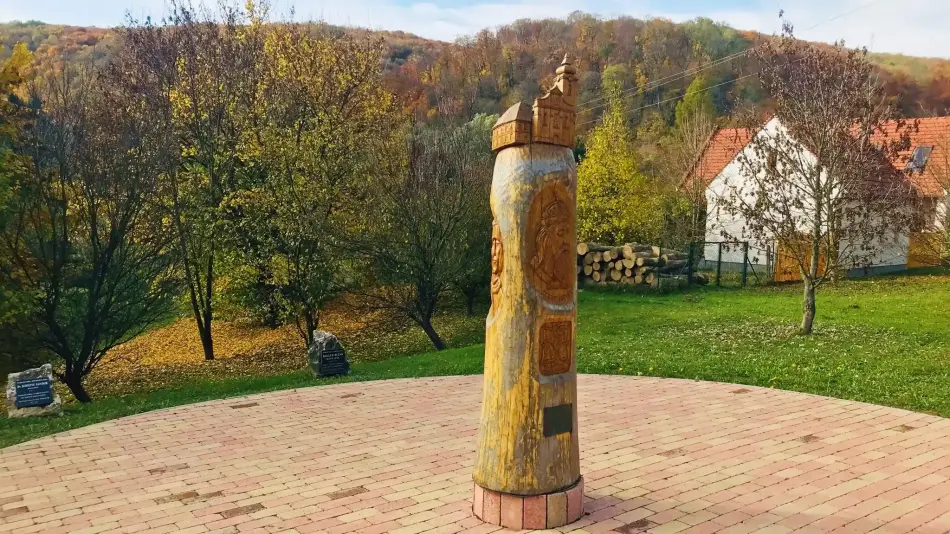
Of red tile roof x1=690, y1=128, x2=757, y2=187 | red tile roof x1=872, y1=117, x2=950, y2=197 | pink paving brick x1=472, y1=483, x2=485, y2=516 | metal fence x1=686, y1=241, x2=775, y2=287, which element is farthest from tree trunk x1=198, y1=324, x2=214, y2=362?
red tile roof x1=690, y1=128, x2=757, y2=187

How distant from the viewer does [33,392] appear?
28.7 ft

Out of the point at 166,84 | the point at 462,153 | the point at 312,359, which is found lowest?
the point at 312,359

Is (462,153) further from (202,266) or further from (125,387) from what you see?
(125,387)

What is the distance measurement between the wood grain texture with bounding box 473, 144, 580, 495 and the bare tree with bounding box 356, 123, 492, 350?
32.7ft

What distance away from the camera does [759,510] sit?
15.2ft

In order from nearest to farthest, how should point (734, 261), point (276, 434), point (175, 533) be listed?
1. point (175, 533)
2. point (276, 434)
3. point (734, 261)

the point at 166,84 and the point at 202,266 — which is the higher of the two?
the point at 166,84

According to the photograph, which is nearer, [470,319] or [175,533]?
[175,533]

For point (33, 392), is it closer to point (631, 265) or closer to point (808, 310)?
point (808, 310)

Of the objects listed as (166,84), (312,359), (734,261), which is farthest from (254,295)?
(734,261)

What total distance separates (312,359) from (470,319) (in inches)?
313

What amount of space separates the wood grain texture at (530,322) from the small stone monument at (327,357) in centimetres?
659

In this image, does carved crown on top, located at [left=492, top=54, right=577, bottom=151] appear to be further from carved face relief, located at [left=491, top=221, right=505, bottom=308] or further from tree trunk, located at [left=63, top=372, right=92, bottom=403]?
tree trunk, located at [left=63, top=372, right=92, bottom=403]

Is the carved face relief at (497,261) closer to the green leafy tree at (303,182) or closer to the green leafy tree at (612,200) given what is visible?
the green leafy tree at (303,182)
